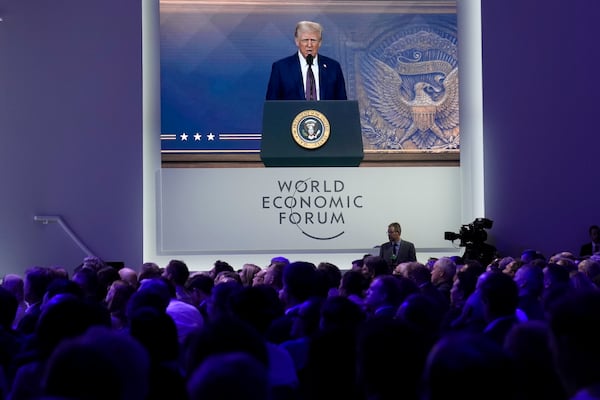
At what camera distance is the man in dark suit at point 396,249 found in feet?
35.0

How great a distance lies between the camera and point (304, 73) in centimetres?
1241

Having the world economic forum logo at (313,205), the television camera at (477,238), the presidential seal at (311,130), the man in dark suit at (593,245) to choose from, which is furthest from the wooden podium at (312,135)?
the man in dark suit at (593,245)

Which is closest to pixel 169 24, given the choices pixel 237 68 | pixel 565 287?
pixel 237 68

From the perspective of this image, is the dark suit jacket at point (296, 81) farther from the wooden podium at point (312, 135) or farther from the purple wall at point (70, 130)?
the purple wall at point (70, 130)

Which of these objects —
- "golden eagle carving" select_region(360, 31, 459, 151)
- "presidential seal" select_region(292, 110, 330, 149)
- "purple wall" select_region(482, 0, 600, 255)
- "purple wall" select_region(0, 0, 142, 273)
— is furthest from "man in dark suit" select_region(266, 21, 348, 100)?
"purple wall" select_region(482, 0, 600, 255)

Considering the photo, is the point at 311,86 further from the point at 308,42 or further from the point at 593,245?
the point at 593,245

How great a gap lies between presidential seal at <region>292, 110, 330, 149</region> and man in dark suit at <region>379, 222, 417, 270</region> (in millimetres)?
1272

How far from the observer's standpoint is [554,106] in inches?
505

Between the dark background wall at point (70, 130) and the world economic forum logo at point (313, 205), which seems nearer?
the dark background wall at point (70, 130)

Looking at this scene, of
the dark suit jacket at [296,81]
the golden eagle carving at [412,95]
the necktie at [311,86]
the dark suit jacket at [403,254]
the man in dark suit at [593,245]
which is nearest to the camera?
the dark suit jacket at [403,254]

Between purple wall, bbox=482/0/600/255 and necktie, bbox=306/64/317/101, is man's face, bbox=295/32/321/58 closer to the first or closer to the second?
necktie, bbox=306/64/317/101

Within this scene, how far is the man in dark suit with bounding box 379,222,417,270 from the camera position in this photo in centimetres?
1066

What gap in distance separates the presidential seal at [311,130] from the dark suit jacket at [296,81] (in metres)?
1.51

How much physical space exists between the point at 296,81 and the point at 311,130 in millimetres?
1873
